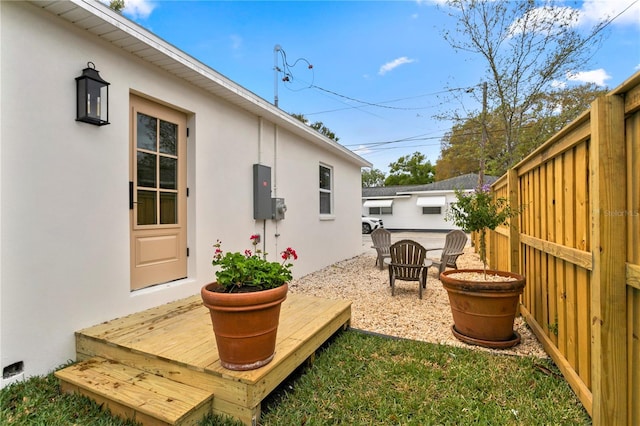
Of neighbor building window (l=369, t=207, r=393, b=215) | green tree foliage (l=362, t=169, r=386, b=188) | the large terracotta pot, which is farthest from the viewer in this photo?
green tree foliage (l=362, t=169, r=386, b=188)

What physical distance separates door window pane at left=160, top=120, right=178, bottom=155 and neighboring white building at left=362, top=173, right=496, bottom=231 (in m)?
17.4

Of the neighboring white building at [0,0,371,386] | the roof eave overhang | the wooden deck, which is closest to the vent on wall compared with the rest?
the neighboring white building at [0,0,371,386]

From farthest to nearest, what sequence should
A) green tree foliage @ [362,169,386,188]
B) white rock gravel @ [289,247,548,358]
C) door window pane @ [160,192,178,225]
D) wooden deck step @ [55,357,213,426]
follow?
1. green tree foliage @ [362,169,386,188]
2. door window pane @ [160,192,178,225]
3. white rock gravel @ [289,247,548,358]
4. wooden deck step @ [55,357,213,426]

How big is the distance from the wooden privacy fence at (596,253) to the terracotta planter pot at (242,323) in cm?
180

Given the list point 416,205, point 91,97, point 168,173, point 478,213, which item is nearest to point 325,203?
point 168,173

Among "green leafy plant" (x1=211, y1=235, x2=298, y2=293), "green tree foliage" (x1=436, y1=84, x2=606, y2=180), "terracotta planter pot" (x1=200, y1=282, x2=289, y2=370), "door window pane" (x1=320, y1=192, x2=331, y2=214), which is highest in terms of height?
"green tree foliage" (x1=436, y1=84, x2=606, y2=180)

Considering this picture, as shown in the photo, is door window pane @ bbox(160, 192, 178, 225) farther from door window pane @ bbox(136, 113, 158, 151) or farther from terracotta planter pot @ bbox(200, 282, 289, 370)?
terracotta planter pot @ bbox(200, 282, 289, 370)

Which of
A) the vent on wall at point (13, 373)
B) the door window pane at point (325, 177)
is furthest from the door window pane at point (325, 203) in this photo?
the vent on wall at point (13, 373)

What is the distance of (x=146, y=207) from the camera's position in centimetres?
321

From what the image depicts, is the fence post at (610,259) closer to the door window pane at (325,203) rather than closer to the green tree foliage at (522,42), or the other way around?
the door window pane at (325,203)

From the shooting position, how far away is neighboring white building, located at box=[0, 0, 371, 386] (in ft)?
7.17

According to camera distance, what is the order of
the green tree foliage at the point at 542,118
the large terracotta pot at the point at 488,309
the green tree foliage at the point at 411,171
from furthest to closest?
the green tree foliage at the point at 411,171, the green tree foliage at the point at 542,118, the large terracotta pot at the point at 488,309

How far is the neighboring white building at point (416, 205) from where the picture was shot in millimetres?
18922

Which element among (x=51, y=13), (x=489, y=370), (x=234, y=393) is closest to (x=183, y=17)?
(x=51, y=13)
